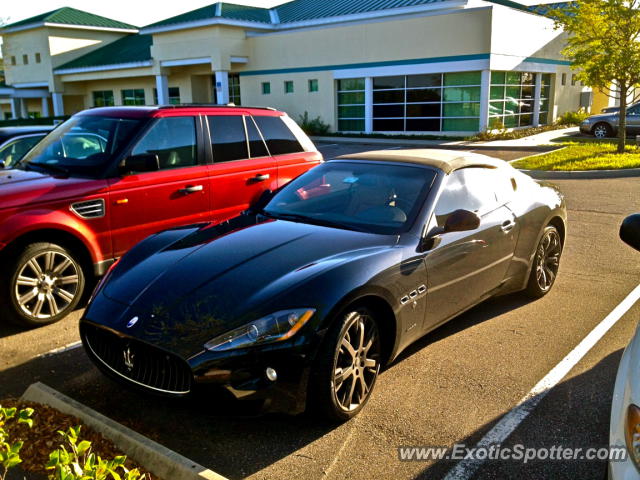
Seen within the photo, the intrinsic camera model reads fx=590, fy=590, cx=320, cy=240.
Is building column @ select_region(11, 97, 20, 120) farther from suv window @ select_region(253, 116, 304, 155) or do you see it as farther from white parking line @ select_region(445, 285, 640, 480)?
white parking line @ select_region(445, 285, 640, 480)

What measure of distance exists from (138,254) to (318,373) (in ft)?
5.84

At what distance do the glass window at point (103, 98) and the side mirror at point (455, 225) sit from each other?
4265cm

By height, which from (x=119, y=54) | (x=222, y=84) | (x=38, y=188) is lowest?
(x=38, y=188)

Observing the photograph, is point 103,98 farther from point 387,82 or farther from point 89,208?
point 89,208

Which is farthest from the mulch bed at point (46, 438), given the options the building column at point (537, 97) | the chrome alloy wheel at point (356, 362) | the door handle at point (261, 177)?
the building column at point (537, 97)

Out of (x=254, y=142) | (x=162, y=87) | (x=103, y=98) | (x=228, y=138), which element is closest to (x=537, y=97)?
(x=162, y=87)

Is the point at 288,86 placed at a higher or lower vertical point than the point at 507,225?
higher

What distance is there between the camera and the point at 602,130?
24250mm

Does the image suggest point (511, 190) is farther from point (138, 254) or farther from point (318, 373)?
point (138, 254)

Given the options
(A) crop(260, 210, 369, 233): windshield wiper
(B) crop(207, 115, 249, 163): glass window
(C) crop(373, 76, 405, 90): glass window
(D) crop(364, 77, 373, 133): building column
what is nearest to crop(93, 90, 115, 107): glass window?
(D) crop(364, 77, 373, 133): building column

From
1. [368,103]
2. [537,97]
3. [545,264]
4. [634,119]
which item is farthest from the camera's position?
[537,97]

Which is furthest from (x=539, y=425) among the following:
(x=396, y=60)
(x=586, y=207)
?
(x=396, y=60)

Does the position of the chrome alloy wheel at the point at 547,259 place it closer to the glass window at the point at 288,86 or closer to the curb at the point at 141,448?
the curb at the point at 141,448

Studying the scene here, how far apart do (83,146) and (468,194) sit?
4.02m
